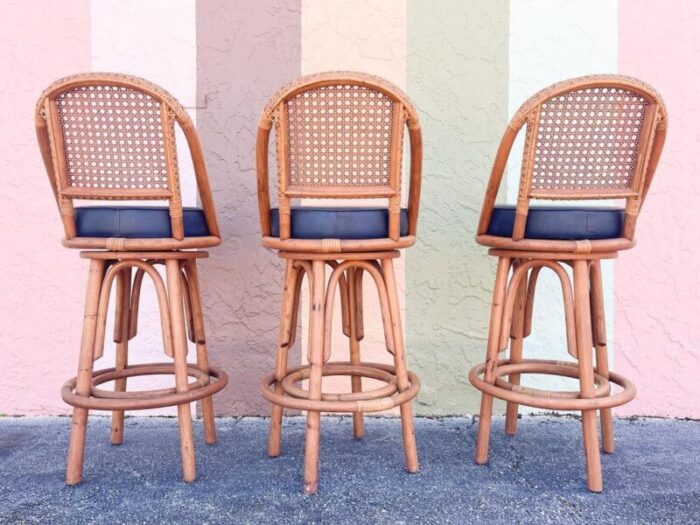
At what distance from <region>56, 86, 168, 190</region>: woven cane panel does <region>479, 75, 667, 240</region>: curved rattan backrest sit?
1073mm

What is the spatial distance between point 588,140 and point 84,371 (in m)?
1.68

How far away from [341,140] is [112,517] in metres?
1.24

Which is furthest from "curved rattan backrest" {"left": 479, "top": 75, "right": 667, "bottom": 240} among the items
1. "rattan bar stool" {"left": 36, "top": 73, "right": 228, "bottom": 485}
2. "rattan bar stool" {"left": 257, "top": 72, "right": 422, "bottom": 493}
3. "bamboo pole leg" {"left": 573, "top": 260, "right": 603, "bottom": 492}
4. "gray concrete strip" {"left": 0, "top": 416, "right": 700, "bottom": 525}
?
"rattan bar stool" {"left": 36, "top": 73, "right": 228, "bottom": 485}

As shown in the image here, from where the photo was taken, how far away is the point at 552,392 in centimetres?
186

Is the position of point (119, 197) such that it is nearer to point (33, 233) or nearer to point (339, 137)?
point (339, 137)

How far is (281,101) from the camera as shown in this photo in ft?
5.61

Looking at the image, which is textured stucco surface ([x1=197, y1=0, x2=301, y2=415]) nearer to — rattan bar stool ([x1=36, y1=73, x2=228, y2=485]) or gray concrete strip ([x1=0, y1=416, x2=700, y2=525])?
gray concrete strip ([x1=0, y1=416, x2=700, y2=525])

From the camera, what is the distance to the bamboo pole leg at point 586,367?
1.84 metres

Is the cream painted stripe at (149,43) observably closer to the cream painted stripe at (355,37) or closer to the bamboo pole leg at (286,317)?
the cream painted stripe at (355,37)

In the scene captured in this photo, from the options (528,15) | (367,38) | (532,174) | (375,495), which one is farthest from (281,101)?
(528,15)

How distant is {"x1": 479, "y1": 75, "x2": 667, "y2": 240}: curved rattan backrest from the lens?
5.78 ft

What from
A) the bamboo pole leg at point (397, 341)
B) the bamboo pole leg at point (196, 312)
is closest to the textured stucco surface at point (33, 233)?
the bamboo pole leg at point (196, 312)

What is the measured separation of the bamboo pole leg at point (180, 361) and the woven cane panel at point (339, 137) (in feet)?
1.67

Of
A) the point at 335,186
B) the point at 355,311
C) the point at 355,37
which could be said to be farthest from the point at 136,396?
the point at 355,37
